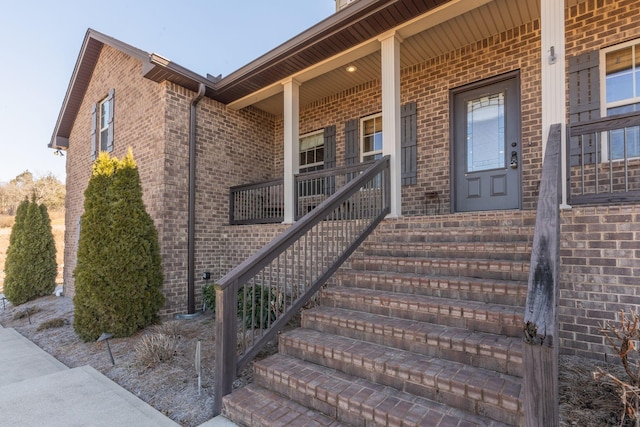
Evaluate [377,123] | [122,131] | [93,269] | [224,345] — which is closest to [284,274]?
[224,345]

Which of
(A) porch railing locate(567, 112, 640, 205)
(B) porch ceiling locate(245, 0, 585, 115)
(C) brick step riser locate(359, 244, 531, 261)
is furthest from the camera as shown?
(B) porch ceiling locate(245, 0, 585, 115)

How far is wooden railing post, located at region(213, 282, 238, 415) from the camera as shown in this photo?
2.66m

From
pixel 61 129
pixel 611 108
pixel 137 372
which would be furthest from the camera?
pixel 61 129

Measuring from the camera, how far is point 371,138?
675 cm

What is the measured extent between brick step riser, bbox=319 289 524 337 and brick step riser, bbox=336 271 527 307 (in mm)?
170

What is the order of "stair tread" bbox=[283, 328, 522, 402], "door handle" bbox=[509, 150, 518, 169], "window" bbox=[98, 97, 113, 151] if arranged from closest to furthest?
"stair tread" bbox=[283, 328, 522, 402]
"door handle" bbox=[509, 150, 518, 169]
"window" bbox=[98, 97, 113, 151]

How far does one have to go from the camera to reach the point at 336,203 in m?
3.73

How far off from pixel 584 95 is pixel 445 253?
10.1 ft

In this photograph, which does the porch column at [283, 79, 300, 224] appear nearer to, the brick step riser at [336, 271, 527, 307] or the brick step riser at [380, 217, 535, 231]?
the brick step riser at [380, 217, 535, 231]

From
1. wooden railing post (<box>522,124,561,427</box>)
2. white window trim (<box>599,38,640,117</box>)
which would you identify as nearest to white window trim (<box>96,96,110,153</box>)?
wooden railing post (<box>522,124,561,427</box>)

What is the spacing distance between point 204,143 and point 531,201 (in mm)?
5852

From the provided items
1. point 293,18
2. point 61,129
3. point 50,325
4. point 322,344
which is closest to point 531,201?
point 322,344

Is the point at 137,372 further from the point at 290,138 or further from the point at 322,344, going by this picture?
the point at 290,138

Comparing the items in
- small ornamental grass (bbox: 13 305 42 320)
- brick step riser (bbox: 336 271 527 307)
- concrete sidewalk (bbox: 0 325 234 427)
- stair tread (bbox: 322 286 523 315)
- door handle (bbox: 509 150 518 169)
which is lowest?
small ornamental grass (bbox: 13 305 42 320)
